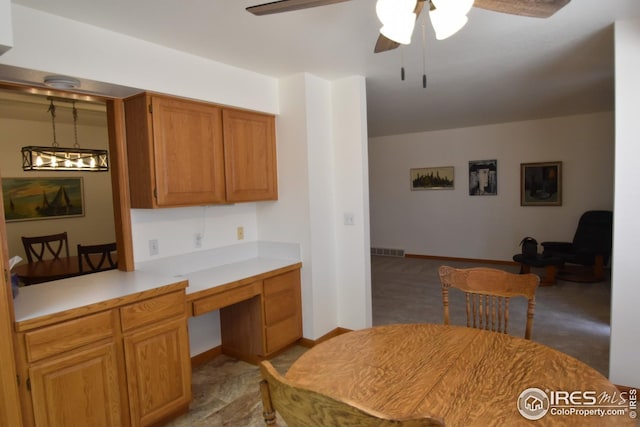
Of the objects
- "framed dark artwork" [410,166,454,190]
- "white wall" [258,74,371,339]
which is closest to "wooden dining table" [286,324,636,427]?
"white wall" [258,74,371,339]

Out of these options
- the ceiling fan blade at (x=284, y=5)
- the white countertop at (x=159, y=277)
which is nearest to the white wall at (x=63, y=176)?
the white countertop at (x=159, y=277)

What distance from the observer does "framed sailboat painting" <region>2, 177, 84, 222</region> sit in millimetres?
4809

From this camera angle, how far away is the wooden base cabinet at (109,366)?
173 cm

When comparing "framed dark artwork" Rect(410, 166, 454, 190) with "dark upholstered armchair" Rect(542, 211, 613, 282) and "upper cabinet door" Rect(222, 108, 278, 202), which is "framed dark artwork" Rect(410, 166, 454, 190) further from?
"upper cabinet door" Rect(222, 108, 278, 202)

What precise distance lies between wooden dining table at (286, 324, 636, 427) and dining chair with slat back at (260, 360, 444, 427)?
0.85ft

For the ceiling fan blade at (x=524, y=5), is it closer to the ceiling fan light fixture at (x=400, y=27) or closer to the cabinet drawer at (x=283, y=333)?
the ceiling fan light fixture at (x=400, y=27)

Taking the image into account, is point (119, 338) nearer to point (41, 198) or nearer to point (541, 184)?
point (41, 198)

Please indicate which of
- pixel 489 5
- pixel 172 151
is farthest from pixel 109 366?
pixel 489 5

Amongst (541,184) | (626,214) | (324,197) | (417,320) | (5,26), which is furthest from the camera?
(541,184)

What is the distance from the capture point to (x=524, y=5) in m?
1.44

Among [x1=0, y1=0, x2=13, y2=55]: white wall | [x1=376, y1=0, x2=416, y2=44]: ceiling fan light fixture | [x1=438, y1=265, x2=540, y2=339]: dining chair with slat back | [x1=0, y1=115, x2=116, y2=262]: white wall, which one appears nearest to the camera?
[x1=376, y1=0, x2=416, y2=44]: ceiling fan light fixture

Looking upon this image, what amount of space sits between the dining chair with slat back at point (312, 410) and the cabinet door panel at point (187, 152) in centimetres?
191

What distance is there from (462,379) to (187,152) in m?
2.27

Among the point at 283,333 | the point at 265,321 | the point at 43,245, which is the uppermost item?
the point at 43,245
